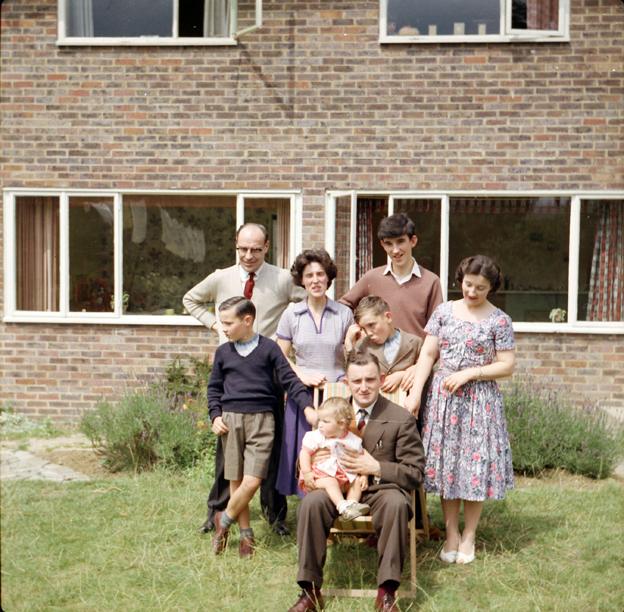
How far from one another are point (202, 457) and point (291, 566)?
2.36 metres

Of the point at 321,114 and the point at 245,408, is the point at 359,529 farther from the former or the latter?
the point at 321,114

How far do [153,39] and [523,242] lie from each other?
4721mm

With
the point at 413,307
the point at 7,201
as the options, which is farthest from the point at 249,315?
the point at 7,201

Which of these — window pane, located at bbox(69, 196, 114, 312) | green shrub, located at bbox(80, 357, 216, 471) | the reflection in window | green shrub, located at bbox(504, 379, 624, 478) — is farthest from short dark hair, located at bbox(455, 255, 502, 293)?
window pane, located at bbox(69, 196, 114, 312)

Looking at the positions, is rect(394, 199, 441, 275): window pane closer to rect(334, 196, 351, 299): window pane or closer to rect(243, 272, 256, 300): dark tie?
rect(334, 196, 351, 299): window pane

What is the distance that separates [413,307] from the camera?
507cm

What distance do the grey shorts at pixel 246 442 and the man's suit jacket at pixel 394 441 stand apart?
2.38ft

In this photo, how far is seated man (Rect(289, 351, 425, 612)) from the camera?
4.21m

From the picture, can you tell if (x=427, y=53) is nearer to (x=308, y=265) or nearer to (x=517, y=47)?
(x=517, y=47)

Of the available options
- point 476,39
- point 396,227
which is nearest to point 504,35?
point 476,39

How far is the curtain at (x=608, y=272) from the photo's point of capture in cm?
945

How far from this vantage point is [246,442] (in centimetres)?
505

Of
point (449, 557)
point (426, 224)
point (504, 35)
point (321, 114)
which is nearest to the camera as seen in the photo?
point (449, 557)

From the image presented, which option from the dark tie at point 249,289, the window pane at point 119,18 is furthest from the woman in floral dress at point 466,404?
the window pane at point 119,18
